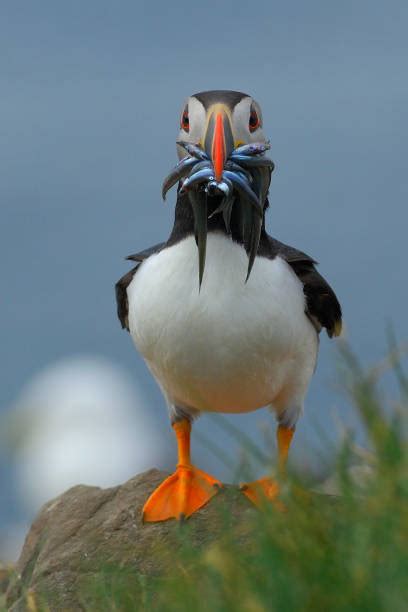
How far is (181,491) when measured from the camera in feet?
24.7

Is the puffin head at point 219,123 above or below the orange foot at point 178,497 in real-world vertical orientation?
above

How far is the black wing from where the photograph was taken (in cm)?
746

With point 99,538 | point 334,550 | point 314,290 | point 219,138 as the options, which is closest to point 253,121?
point 219,138

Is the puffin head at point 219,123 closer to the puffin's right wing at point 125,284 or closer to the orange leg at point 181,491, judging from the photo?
the puffin's right wing at point 125,284

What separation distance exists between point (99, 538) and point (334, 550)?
4.32 m

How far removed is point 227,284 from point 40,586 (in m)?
2.23

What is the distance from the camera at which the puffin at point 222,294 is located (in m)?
6.30

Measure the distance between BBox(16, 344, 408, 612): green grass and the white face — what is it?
2929 mm

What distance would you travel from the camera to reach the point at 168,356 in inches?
275

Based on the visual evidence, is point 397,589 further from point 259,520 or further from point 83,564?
point 83,564

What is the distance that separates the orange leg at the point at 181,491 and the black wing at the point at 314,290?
1.25 metres

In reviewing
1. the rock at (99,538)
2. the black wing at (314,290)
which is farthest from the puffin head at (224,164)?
the rock at (99,538)

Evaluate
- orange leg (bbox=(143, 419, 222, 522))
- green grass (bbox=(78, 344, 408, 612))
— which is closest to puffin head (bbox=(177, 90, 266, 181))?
orange leg (bbox=(143, 419, 222, 522))

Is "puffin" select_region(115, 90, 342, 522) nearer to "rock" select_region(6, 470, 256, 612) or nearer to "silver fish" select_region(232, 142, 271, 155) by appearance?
"silver fish" select_region(232, 142, 271, 155)
